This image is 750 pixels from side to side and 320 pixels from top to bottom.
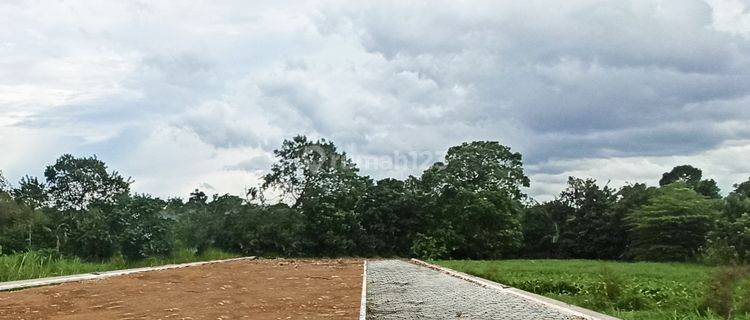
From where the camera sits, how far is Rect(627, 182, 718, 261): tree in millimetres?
28328

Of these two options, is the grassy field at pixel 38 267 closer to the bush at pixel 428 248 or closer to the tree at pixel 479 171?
the bush at pixel 428 248

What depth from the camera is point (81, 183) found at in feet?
97.2

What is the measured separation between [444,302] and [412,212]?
70.2 feet

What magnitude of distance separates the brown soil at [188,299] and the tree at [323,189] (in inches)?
634

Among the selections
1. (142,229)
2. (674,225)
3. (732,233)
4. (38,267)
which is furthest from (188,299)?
(674,225)

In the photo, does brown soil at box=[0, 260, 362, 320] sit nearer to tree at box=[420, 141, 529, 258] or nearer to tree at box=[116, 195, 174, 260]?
tree at box=[116, 195, 174, 260]

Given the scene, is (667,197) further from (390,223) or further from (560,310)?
(560,310)

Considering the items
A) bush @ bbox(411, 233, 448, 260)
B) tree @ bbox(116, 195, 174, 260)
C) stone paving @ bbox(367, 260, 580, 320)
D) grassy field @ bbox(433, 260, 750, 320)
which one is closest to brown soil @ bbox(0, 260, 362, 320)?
stone paving @ bbox(367, 260, 580, 320)

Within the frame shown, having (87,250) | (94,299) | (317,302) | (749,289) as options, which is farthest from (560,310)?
(87,250)

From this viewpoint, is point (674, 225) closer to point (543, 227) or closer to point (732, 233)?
point (732, 233)

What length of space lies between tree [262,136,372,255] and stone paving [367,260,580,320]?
1622cm

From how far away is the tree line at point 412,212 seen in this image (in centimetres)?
2898

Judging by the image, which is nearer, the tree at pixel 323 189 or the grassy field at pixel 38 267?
the grassy field at pixel 38 267

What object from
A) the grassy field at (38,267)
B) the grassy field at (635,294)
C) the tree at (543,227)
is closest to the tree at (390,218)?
the tree at (543,227)
